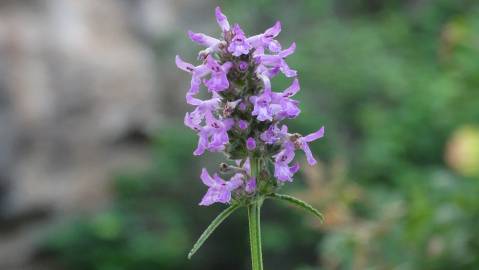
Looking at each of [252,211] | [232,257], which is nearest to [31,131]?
[232,257]

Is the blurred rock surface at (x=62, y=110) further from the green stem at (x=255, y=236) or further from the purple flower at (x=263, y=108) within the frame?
Result: the purple flower at (x=263, y=108)

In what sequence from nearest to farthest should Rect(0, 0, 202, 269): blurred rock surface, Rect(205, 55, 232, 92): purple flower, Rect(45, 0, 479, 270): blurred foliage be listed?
Rect(205, 55, 232, 92): purple flower < Rect(45, 0, 479, 270): blurred foliage < Rect(0, 0, 202, 269): blurred rock surface

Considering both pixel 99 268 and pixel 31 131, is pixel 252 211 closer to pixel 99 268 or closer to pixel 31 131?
pixel 99 268

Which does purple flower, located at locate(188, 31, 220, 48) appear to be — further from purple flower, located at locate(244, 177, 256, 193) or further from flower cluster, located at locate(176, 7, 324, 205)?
purple flower, located at locate(244, 177, 256, 193)

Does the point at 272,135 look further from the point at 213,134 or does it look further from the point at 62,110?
the point at 62,110

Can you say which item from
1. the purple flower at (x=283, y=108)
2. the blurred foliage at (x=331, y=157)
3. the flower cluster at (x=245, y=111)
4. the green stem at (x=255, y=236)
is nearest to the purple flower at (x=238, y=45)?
the flower cluster at (x=245, y=111)

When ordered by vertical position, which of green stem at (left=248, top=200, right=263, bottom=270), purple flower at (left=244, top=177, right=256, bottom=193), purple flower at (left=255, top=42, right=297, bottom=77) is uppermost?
purple flower at (left=255, top=42, right=297, bottom=77)

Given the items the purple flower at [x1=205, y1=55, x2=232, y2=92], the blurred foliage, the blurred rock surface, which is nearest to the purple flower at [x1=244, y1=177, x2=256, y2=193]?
the purple flower at [x1=205, y1=55, x2=232, y2=92]

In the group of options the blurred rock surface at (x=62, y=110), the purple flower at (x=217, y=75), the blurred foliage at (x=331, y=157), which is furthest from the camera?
the blurred rock surface at (x=62, y=110)
